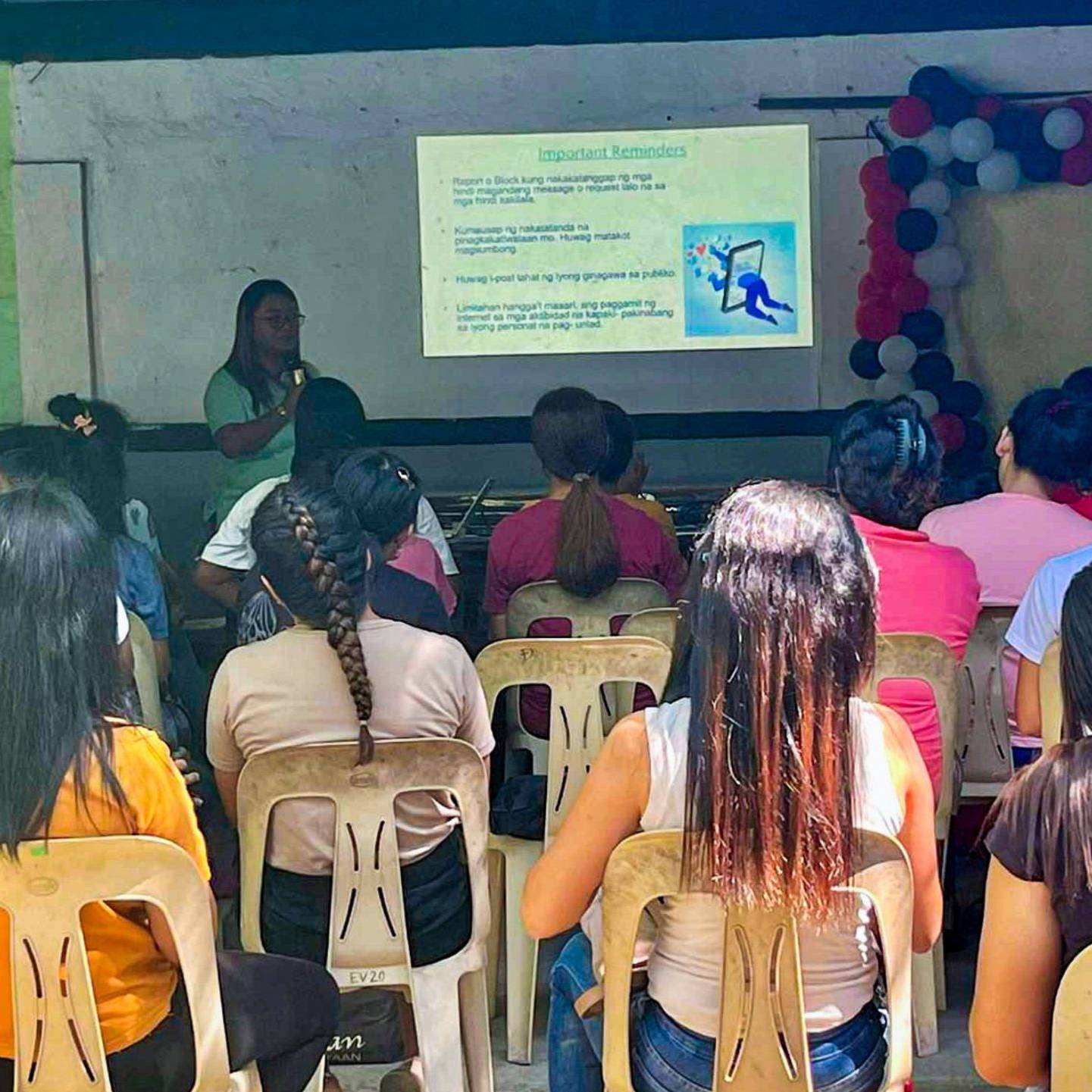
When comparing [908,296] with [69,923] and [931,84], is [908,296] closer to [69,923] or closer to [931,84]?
[931,84]

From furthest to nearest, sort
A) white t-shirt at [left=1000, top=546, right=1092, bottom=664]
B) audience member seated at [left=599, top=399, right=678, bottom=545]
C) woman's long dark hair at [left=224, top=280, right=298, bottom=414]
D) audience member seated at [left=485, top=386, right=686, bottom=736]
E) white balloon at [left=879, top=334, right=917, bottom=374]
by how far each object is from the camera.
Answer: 1. white balloon at [left=879, top=334, right=917, bottom=374]
2. woman's long dark hair at [left=224, top=280, right=298, bottom=414]
3. audience member seated at [left=599, top=399, right=678, bottom=545]
4. audience member seated at [left=485, top=386, right=686, bottom=736]
5. white t-shirt at [left=1000, top=546, right=1092, bottom=664]

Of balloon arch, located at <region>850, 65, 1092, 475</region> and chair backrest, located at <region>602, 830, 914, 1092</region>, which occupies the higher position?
balloon arch, located at <region>850, 65, 1092, 475</region>

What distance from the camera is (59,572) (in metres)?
1.94

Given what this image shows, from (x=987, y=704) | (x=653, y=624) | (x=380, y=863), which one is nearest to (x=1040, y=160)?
(x=987, y=704)

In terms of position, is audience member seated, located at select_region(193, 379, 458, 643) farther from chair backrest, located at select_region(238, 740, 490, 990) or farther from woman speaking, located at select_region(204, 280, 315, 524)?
chair backrest, located at select_region(238, 740, 490, 990)

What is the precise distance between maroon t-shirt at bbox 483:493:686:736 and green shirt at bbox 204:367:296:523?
151cm

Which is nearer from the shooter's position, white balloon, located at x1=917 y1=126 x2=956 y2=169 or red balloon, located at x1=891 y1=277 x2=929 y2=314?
white balloon, located at x1=917 y1=126 x2=956 y2=169

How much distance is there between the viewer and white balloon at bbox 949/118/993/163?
6.67 m

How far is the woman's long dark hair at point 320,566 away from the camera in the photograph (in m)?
2.40

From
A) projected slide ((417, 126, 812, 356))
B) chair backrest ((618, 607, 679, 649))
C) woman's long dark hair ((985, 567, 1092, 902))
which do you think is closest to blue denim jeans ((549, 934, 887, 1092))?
woman's long dark hair ((985, 567, 1092, 902))

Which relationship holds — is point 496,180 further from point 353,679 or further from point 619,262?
point 353,679

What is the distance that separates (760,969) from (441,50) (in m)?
5.90

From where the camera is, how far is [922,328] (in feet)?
22.5

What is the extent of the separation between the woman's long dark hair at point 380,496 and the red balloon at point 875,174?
421cm
